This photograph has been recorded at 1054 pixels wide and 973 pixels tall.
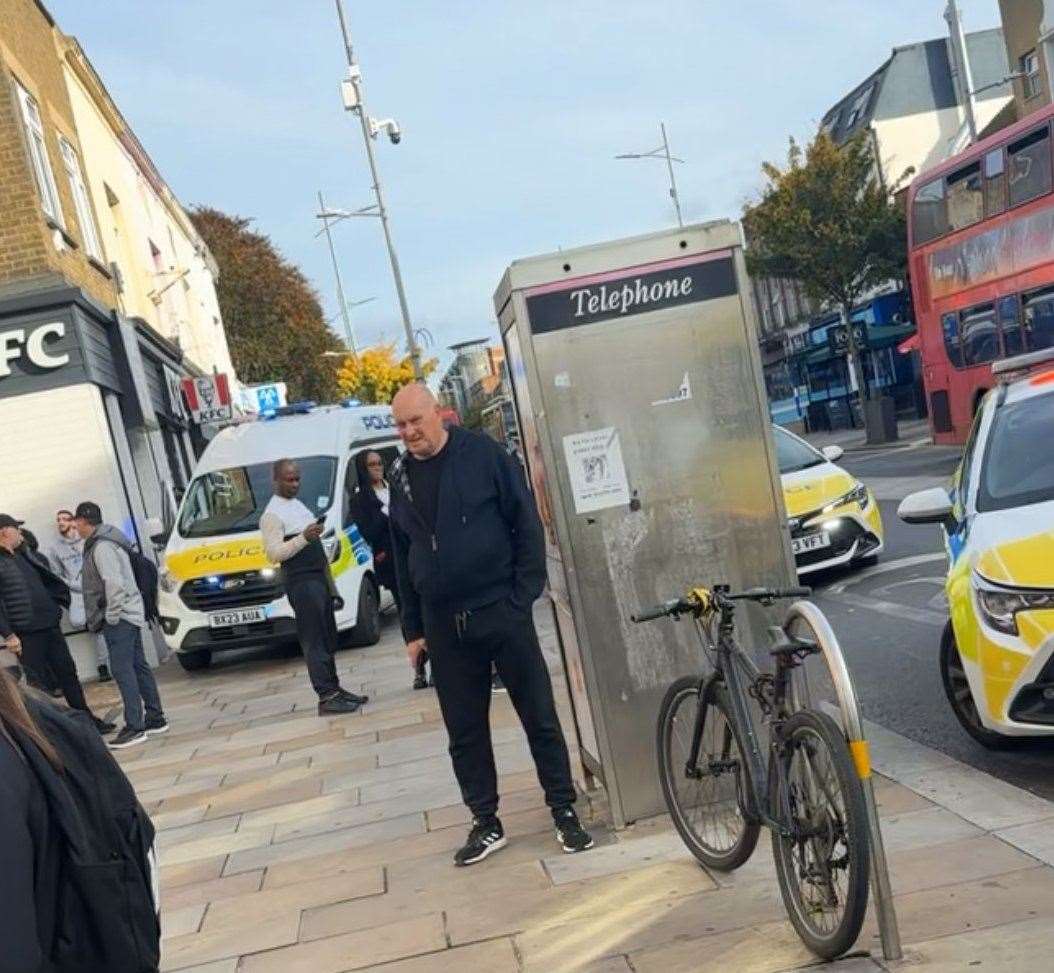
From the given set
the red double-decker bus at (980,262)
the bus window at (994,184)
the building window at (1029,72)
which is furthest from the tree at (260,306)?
the bus window at (994,184)

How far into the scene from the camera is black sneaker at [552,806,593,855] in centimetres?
526

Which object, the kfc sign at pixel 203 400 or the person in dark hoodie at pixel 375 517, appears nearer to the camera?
the person in dark hoodie at pixel 375 517

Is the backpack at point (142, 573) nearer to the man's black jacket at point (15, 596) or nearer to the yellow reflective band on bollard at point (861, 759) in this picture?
the man's black jacket at point (15, 596)

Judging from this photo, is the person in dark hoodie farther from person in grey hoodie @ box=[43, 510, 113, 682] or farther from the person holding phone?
person in grey hoodie @ box=[43, 510, 113, 682]

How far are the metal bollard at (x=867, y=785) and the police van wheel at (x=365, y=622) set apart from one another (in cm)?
1009

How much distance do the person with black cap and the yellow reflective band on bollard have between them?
6910 mm

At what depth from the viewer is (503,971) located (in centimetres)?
418

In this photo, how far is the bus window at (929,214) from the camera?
2083cm

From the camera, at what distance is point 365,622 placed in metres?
13.6

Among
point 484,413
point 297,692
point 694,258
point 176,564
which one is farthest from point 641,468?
point 484,413

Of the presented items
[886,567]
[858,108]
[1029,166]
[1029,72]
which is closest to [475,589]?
[886,567]

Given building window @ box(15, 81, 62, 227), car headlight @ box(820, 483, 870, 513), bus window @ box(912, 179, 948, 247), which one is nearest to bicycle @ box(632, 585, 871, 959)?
car headlight @ box(820, 483, 870, 513)

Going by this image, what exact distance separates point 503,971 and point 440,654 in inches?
56.3

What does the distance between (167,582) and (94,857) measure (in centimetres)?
1176
